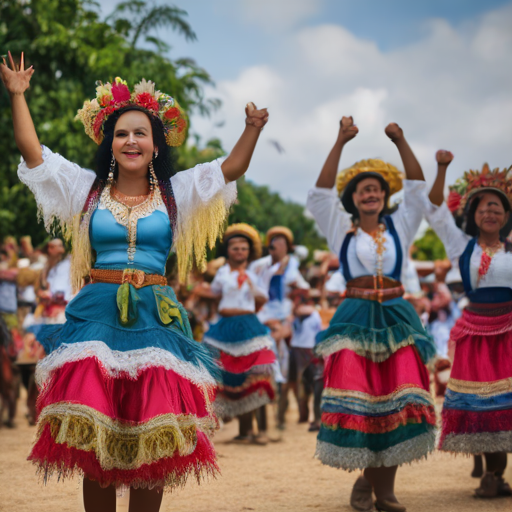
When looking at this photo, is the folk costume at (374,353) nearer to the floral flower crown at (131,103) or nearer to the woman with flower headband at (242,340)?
the floral flower crown at (131,103)

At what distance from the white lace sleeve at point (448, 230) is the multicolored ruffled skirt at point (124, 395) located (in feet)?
9.17

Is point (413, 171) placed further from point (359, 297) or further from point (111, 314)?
point (111, 314)

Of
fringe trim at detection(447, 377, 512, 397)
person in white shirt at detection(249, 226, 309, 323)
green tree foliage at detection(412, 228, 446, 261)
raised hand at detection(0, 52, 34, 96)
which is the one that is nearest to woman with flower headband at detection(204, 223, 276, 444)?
person in white shirt at detection(249, 226, 309, 323)

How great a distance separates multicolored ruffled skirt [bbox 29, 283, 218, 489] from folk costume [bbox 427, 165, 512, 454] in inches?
102

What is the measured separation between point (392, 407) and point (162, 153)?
2408 mm

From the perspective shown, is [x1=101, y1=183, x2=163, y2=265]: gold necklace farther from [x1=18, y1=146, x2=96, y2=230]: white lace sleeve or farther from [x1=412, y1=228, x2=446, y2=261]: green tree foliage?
[x1=412, y1=228, x2=446, y2=261]: green tree foliage

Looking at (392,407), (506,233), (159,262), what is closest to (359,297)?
(392,407)

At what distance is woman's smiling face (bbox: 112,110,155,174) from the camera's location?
14.0 feet

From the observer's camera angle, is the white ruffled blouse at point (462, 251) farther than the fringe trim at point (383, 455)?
Yes

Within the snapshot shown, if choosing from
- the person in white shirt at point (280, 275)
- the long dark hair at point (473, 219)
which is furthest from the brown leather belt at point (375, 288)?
the person in white shirt at point (280, 275)

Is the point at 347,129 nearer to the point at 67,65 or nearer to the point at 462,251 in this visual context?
the point at 462,251

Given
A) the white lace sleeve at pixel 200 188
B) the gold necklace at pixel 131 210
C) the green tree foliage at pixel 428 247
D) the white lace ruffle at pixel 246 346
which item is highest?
the green tree foliage at pixel 428 247

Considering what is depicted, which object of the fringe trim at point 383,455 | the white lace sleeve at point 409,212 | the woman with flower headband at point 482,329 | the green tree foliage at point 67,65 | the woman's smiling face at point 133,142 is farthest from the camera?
the green tree foliage at point 67,65

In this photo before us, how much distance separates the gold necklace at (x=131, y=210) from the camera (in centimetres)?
416
